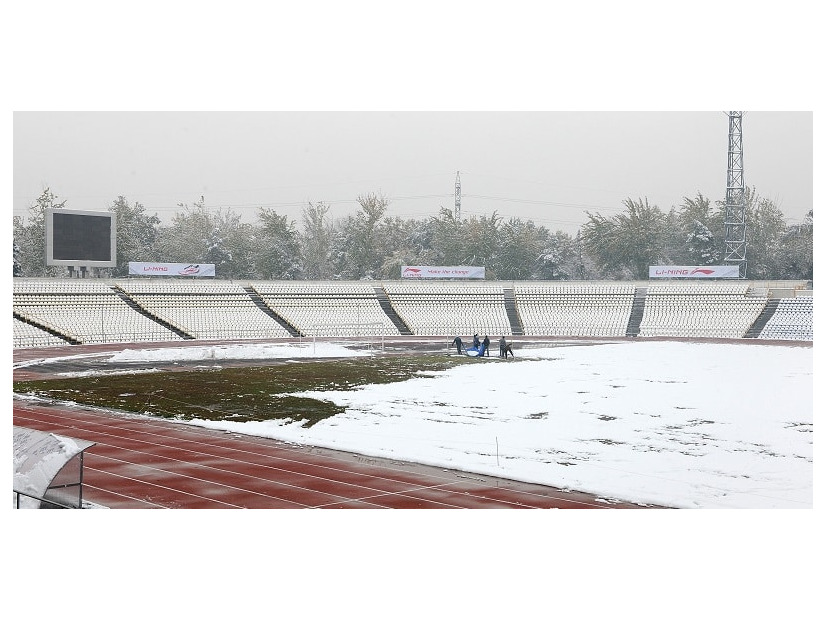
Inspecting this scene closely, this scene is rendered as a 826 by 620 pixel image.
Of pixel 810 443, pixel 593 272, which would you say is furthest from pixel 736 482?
pixel 593 272

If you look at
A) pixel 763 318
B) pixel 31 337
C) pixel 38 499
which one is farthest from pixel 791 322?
pixel 38 499

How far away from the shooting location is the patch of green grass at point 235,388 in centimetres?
1811

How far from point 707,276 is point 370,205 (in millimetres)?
30864

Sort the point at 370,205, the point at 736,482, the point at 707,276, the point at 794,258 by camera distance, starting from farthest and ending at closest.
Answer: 1. the point at 370,205
2. the point at 794,258
3. the point at 707,276
4. the point at 736,482

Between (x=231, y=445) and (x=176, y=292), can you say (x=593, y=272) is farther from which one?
(x=231, y=445)

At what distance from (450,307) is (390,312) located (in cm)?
375

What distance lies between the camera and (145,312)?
42906mm

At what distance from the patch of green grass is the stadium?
555 millimetres

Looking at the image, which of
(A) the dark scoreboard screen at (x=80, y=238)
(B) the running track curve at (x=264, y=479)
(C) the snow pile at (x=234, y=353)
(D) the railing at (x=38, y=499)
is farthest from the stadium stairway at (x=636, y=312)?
(D) the railing at (x=38, y=499)

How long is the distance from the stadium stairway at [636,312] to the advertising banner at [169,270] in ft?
81.4

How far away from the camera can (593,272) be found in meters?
79.7

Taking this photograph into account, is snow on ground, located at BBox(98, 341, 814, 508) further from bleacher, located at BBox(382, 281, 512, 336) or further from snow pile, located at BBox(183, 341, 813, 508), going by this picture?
bleacher, located at BBox(382, 281, 512, 336)

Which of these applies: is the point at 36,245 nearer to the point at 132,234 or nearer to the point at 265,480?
the point at 132,234

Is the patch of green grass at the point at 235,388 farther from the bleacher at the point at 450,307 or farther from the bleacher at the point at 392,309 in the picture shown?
the bleacher at the point at 450,307
